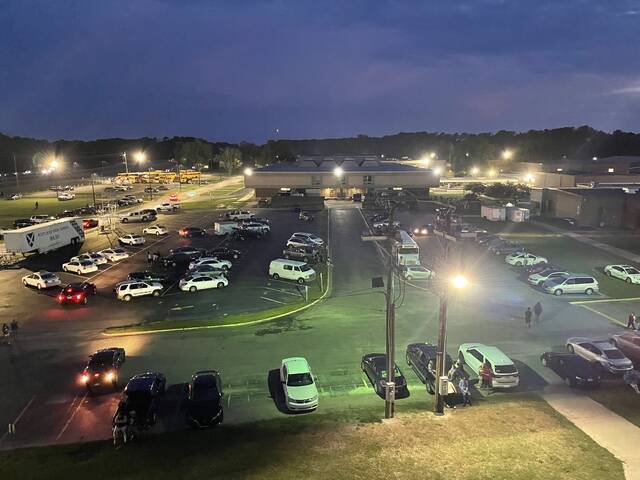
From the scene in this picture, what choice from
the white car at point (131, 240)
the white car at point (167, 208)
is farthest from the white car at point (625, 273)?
the white car at point (167, 208)

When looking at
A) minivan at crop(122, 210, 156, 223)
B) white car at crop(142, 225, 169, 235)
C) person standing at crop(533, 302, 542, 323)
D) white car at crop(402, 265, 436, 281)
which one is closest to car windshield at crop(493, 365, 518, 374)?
person standing at crop(533, 302, 542, 323)

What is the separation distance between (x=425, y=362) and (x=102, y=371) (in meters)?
14.2

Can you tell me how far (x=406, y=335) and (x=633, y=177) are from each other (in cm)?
7316

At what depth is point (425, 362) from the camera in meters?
21.2

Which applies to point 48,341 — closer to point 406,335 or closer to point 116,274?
point 116,274

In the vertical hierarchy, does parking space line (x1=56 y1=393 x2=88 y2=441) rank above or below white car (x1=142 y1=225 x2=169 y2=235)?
below

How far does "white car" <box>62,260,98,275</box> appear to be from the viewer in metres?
39.6

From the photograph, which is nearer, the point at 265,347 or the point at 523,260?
the point at 265,347

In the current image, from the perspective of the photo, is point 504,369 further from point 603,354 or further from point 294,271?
point 294,271

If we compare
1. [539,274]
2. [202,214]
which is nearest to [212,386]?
[539,274]

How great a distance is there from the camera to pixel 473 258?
143 ft

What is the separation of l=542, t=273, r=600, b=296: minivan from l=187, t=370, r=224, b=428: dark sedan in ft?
82.4

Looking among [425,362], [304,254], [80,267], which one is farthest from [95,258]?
[425,362]

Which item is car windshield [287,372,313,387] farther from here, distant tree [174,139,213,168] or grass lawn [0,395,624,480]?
distant tree [174,139,213,168]
